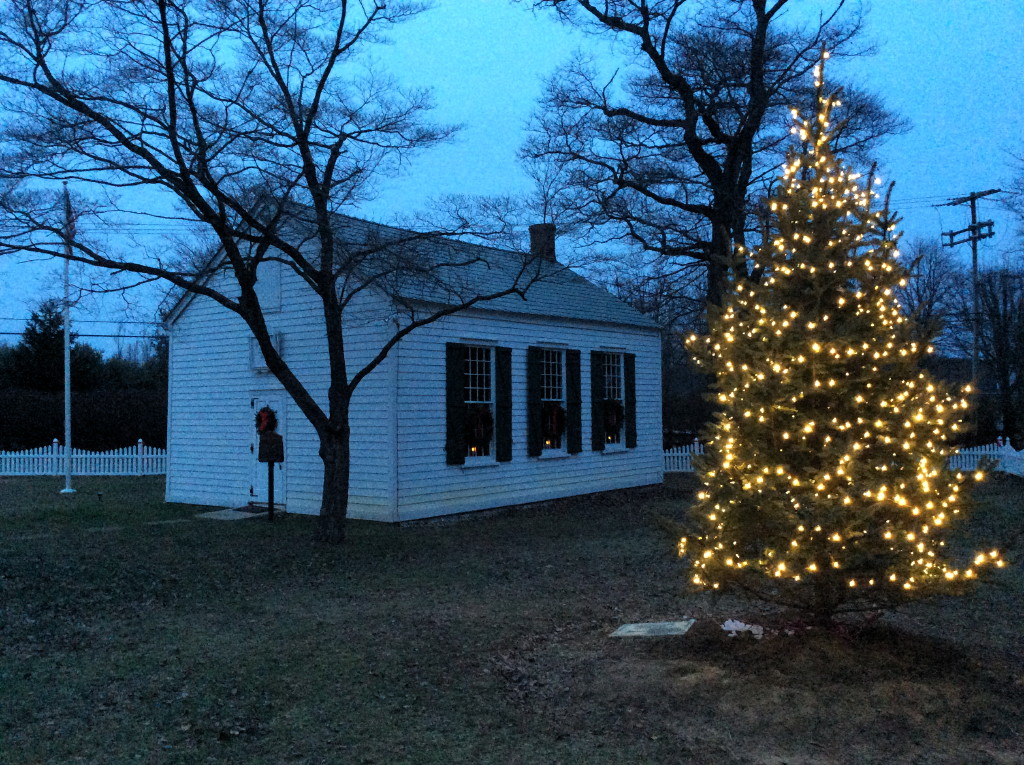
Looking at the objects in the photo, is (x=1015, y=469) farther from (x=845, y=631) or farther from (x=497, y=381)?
(x=845, y=631)

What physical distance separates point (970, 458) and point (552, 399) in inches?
537

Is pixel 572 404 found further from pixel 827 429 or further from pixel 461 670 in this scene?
pixel 827 429

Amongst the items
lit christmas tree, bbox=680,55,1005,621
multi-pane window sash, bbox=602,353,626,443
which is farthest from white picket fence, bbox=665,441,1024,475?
lit christmas tree, bbox=680,55,1005,621

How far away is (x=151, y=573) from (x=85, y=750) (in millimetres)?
5313

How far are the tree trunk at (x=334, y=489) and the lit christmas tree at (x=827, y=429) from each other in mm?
6612

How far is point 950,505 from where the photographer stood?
570cm

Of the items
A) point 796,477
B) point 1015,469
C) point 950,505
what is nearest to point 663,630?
point 796,477

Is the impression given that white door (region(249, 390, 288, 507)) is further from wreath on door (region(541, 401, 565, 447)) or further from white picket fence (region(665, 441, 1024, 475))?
white picket fence (region(665, 441, 1024, 475))

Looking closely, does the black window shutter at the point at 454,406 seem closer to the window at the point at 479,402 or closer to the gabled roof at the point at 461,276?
the window at the point at 479,402

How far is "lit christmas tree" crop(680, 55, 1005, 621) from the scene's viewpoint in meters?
5.57

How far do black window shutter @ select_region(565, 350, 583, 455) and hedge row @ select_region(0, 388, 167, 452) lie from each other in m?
15.6

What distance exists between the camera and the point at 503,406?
15633mm

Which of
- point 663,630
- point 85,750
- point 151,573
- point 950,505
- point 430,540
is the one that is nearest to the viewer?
point 85,750

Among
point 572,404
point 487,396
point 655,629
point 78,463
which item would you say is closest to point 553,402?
point 572,404
